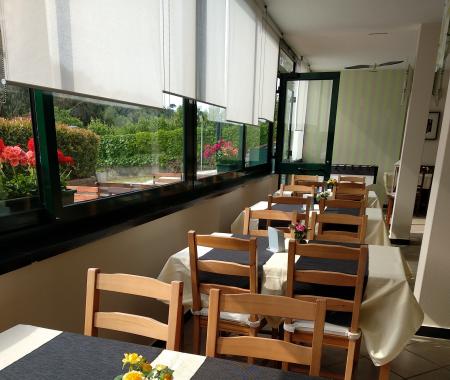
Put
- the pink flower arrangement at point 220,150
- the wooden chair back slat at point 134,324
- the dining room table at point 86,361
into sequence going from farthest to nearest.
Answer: the pink flower arrangement at point 220,150 → the wooden chair back slat at point 134,324 → the dining room table at point 86,361

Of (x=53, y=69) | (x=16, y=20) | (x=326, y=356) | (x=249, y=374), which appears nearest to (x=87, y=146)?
(x=53, y=69)

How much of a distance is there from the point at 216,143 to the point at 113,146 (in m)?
1.56

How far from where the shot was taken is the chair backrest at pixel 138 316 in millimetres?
1054

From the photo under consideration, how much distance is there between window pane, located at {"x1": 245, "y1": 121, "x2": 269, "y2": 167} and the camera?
421cm

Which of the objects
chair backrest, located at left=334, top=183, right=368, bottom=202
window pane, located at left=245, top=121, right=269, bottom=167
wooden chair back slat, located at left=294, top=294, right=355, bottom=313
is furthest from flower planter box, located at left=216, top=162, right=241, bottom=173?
wooden chair back slat, located at left=294, top=294, right=355, bottom=313

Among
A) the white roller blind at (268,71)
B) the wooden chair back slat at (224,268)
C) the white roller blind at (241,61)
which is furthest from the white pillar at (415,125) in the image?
the wooden chair back slat at (224,268)

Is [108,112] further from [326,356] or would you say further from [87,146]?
[326,356]

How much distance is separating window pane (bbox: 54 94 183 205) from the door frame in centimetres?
267

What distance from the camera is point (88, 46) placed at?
1.29 meters

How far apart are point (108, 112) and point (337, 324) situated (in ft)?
5.33

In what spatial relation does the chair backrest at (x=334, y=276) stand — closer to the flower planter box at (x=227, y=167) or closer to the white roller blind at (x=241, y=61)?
the white roller blind at (x=241, y=61)

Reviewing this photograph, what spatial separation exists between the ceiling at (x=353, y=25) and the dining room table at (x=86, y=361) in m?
3.42

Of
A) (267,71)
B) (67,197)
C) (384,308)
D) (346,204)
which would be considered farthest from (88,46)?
(267,71)

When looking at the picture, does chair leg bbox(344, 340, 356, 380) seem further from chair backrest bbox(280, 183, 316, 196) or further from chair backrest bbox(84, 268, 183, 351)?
chair backrest bbox(280, 183, 316, 196)
